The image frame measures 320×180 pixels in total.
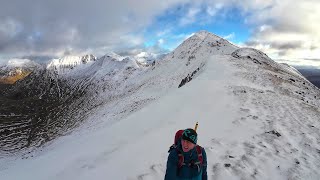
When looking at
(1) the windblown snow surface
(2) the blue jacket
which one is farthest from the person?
(1) the windblown snow surface

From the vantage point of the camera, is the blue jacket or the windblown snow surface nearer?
the blue jacket

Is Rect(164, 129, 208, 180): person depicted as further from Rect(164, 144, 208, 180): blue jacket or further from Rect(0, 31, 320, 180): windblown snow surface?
Rect(0, 31, 320, 180): windblown snow surface

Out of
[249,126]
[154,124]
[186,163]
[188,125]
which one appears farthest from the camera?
[154,124]

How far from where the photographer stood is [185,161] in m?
6.75

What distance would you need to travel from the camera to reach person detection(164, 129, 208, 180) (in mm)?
6668

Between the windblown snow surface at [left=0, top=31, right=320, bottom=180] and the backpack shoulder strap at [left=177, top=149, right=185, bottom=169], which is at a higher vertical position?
the backpack shoulder strap at [left=177, top=149, right=185, bottom=169]

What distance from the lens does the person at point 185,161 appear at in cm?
667

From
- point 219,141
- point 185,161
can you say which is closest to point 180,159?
point 185,161

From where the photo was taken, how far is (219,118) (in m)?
18.9

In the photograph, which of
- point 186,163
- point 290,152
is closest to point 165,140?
point 290,152

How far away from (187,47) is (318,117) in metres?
79.2

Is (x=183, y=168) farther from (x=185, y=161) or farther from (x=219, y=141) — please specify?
(x=219, y=141)

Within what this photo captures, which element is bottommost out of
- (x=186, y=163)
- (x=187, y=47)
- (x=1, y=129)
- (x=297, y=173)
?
(x=1, y=129)

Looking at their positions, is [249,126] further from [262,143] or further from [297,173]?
[297,173]
